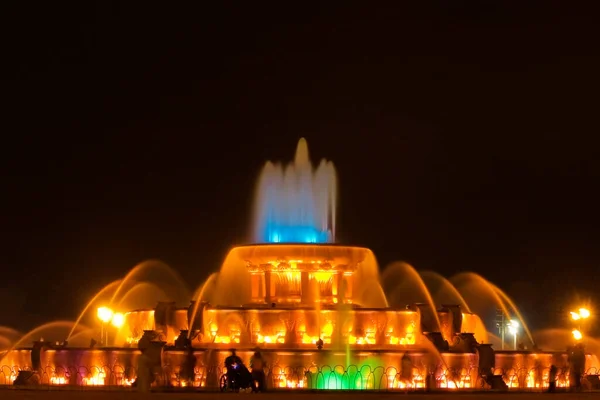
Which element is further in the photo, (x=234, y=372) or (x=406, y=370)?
(x=406, y=370)

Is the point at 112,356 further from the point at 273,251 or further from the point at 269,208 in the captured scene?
the point at 269,208

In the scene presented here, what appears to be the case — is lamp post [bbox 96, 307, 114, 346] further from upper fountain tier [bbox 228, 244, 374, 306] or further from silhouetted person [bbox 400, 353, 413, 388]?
silhouetted person [bbox 400, 353, 413, 388]

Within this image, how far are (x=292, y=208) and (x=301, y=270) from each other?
17.8 feet

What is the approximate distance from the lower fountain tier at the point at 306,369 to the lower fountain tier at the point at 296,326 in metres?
2.66

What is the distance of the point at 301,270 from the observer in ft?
143

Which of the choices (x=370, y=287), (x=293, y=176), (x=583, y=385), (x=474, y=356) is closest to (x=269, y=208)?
(x=293, y=176)

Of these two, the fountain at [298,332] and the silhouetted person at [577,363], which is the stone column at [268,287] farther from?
the silhouetted person at [577,363]

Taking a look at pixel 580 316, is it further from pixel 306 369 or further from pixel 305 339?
pixel 306 369

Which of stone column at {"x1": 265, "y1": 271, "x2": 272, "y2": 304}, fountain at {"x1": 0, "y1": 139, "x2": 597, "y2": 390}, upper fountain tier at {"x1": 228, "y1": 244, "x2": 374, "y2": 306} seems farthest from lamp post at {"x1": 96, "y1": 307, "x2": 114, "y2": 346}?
stone column at {"x1": 265, "y1": 271, "x2": 272, "y2": 304}

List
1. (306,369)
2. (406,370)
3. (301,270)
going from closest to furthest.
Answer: (306,369), (406,370), (301,270)

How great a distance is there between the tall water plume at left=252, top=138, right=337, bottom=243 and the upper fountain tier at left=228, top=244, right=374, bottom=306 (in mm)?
3981

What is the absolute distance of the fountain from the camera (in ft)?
115

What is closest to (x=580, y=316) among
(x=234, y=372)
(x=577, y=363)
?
(x=577, y=363)

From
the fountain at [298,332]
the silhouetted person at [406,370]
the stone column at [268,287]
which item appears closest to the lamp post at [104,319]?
the fountain at [298,332]
